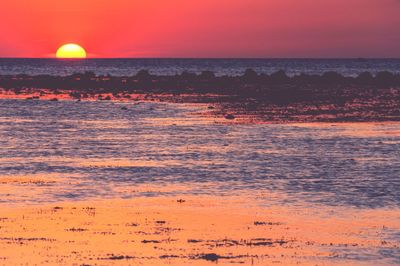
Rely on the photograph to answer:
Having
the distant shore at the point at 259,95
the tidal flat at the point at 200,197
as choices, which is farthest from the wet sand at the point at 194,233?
the distant shore at the point at 259,95

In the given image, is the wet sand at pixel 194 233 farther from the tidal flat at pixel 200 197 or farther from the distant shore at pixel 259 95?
the distant shore at pixel 259 95

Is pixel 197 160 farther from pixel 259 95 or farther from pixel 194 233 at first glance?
pixel 259 95

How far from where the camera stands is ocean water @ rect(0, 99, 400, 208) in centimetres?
2327

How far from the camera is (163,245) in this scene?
16.7 meters

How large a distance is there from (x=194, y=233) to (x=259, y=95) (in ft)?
201

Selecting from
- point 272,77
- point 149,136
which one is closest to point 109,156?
point 149,136

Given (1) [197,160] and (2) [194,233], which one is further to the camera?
(1) [197,160]

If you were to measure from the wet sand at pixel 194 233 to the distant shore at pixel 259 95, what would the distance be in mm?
29343

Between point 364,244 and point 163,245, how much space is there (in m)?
3.83

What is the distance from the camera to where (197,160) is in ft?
101

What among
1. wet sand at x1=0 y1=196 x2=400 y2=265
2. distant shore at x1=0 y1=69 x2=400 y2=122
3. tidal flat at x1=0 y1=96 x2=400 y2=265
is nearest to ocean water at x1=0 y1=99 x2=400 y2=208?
tidal flat at x1=0 y1=96 x2=400 y2=265

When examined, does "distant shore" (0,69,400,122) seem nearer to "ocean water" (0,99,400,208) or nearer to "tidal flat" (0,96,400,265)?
"ocean water" (0,99,400,208)

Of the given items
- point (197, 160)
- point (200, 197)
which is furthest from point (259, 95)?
point (200, 197)

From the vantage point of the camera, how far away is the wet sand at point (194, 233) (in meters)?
15.7
